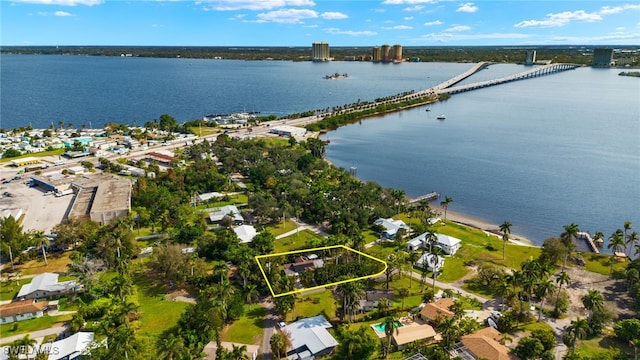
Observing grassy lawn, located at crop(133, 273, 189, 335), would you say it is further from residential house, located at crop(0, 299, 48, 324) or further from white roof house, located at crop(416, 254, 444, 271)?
white roof house, located at crop(416, 254, 444, 271)

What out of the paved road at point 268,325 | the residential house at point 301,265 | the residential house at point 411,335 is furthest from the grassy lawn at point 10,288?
the residential house at point 411,335

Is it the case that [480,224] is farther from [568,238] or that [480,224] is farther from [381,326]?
[381,326]

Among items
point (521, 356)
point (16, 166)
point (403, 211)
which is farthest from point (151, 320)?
point (16, 166)

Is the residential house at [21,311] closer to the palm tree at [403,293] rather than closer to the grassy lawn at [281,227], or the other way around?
the grassy lawn at [281,227]

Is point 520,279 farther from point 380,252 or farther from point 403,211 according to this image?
point 403,211

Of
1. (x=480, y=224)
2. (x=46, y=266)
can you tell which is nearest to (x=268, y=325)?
(x=46, y=266)

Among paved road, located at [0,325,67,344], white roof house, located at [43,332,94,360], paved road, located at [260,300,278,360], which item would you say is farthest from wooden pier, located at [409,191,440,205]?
paved road, located at [0,325,67,344]

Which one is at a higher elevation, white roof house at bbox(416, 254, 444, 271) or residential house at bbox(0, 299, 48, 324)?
white roof house at bbox(416, 254, 444, 271)
